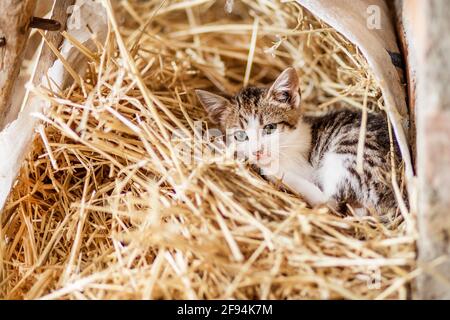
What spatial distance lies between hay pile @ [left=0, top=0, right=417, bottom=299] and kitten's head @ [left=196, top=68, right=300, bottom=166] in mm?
174

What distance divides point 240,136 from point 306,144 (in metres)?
0.32

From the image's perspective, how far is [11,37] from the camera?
2258mm

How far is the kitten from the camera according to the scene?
7.83 feet

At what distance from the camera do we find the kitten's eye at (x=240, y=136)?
276 cm

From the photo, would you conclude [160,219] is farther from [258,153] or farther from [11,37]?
[11,37]

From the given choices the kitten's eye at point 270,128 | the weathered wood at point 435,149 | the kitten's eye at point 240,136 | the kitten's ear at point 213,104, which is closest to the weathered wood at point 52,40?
the kitten's ear at point 213,104

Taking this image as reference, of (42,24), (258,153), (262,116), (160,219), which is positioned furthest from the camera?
(262,116)

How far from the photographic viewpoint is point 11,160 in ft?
7.61

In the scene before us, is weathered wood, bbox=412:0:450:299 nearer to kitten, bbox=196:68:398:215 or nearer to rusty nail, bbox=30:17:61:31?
kitten, bbox=196:68:398:215

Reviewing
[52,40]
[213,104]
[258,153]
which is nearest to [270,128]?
[258,153]
